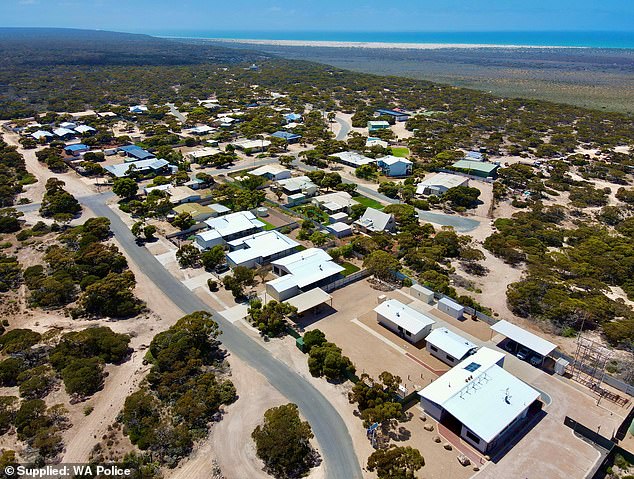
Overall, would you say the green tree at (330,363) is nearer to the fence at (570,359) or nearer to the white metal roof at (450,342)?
the white metal roof at (450,342)

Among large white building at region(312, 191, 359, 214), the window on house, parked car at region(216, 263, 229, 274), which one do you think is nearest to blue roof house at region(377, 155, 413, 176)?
large white building at region(312, 191, 359, 214)

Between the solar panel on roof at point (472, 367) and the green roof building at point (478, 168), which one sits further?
the green roof building at point (478, 168)

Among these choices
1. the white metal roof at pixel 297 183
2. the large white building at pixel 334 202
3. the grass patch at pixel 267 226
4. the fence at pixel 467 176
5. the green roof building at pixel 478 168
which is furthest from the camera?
the green roof building at pixel 478 168

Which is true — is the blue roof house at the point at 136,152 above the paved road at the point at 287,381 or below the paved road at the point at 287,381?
above

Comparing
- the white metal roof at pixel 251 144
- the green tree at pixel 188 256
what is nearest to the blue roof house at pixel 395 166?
the white metal roof at pixel 251 144

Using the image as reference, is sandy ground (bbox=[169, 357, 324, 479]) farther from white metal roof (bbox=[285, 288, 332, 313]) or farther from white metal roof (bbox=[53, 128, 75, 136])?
white metal roof (bbox=[53, 128, 75, 136])

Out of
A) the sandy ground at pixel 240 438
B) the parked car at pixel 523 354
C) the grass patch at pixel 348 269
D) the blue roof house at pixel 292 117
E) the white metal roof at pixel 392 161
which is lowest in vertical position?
the sandy ground at pixel 240 438

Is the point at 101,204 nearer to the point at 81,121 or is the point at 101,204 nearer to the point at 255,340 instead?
the point at 255,340

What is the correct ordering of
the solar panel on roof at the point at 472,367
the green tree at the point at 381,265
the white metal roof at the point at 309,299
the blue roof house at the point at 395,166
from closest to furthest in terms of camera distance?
the solar panel on roof at the point at 472,367 < the white metal roof at the point at 309,299 < the green tree at the point at 381,265 < the blue roof house at the point at 395,166
